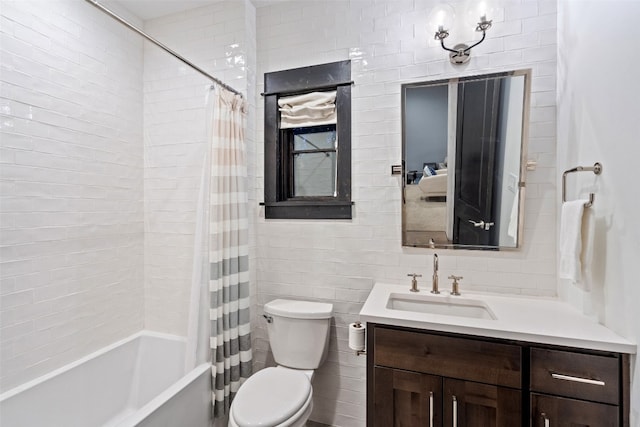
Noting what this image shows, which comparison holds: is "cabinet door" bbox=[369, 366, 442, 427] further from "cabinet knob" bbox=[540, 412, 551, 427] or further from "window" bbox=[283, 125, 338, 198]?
"window" bbox=[283, 125, 338, 198]

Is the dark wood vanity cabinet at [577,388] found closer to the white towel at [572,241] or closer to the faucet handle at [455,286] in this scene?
the white towel at [572,241]

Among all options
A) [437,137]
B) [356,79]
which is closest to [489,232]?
[437,137]

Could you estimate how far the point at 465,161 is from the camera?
169cm

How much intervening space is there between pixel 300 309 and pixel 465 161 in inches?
49.3

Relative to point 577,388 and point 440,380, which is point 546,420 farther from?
point 440,380

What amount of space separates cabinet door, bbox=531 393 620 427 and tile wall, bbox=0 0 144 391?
224cm

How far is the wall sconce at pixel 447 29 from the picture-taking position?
1542 millimetres

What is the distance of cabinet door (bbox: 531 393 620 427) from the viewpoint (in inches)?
43.0

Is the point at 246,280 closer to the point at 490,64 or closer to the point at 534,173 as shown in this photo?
the point at 534,173

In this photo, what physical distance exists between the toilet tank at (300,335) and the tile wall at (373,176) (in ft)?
0.55

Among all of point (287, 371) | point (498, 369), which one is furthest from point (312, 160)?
point (498, 369)

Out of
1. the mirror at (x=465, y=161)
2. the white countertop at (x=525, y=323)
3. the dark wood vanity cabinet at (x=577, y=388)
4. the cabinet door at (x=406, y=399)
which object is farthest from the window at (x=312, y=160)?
the dark wood vanity cabinet at (x=577, y=388)

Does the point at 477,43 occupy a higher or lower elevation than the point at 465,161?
higher

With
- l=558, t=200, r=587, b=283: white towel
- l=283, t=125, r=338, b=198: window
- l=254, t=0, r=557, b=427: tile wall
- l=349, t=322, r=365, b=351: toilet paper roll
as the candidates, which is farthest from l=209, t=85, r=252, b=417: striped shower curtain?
l=558, t=200, r=587, b=283: white towel
